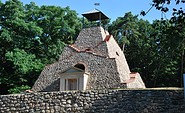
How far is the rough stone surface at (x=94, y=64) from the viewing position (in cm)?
1838

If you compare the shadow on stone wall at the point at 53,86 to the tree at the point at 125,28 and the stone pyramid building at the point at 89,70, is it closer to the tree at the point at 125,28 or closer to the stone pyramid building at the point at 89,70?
the stone pyramid building at the point at 89,70

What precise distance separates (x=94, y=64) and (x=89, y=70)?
530 mm

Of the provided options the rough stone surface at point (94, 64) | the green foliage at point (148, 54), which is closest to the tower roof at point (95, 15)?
the rough stone surface at point (94, 64)

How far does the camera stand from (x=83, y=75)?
61.3 ft

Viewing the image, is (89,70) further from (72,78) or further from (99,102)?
(99,102)

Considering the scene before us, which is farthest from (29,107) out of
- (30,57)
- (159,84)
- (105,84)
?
(159,84)

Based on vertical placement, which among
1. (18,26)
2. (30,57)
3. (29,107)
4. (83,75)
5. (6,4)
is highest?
(6,4)

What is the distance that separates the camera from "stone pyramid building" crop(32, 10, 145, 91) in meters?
18.4

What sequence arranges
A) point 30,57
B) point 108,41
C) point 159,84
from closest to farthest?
1. point 108,41
2. point 30,57
3. point 159,84

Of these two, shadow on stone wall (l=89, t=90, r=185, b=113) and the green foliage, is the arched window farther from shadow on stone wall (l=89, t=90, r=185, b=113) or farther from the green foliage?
the green foliage

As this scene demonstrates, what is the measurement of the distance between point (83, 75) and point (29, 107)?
7.76 metres

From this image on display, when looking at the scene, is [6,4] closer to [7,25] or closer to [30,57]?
[7,25]

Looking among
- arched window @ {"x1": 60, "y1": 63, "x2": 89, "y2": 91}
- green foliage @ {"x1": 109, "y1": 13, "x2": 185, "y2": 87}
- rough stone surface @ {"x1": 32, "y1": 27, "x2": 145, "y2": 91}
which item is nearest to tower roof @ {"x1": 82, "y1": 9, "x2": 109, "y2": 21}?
rough stone surface @ {"x1": 32, "y1": 27, "x2": 145, "y2": 91}

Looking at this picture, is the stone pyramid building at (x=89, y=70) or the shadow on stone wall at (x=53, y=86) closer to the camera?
the stone pyramid building at (x=89, y=70)
